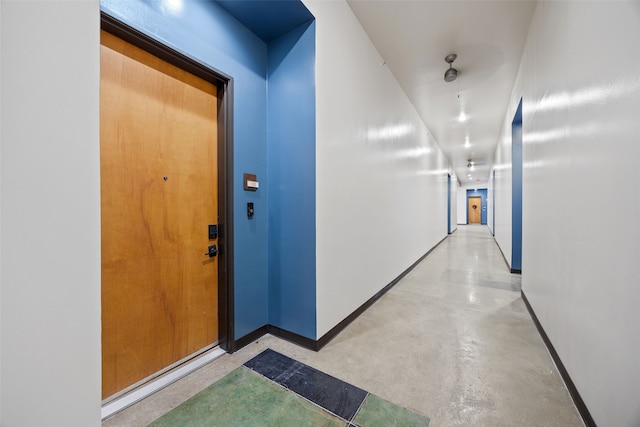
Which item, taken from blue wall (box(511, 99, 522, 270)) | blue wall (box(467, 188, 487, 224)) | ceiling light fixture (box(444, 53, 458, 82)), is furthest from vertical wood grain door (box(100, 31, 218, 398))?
blue wall (box(467, 188, 487, 224))

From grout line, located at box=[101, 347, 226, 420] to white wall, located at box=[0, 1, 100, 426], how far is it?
44.8 inches

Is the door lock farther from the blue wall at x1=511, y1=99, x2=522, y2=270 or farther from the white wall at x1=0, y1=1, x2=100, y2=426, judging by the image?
the blue wall at x1=511, y1=99, x2=522, y2=270

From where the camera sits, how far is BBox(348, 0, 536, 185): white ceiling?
2.59 meters

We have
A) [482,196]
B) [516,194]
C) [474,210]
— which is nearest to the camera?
[516,194]

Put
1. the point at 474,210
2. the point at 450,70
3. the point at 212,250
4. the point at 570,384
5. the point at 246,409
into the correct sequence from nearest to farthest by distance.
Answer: the point at 246,409, the point at 570,384, the point at 212,250, the point at 450,70, the point at 474,210

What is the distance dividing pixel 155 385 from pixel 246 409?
696mm

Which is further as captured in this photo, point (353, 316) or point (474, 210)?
point (474, 210)

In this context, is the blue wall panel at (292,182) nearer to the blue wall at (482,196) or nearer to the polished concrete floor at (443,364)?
the polished concrete floor at (443,364)

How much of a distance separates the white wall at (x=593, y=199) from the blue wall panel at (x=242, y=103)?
2.31 meters

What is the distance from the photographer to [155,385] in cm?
165

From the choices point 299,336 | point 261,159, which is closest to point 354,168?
point 261,159

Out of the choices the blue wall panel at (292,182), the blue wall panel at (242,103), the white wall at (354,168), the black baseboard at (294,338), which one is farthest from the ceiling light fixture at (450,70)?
the black baseboard at (294,338)

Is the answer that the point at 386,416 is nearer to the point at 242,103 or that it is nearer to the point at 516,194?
the point at 242,103

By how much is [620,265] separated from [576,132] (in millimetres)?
950
